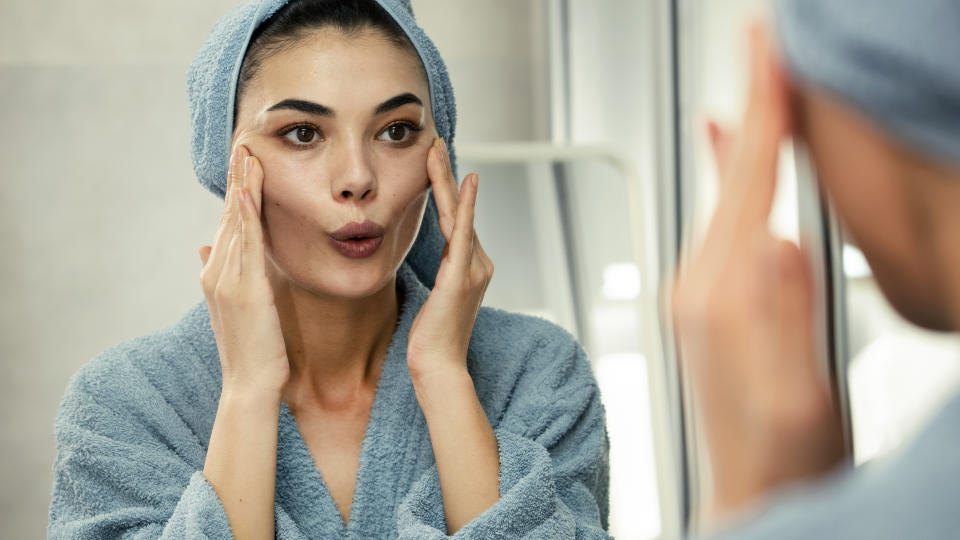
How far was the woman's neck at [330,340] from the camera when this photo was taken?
3.35 feet

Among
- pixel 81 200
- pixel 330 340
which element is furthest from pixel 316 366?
pixel 81 200

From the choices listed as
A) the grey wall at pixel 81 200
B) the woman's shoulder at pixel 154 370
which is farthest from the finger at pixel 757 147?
the grey wall at pixel 81 200

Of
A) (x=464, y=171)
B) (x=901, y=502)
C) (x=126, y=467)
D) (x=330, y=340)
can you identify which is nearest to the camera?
(x=901, y=502)

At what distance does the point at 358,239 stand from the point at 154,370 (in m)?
0.28

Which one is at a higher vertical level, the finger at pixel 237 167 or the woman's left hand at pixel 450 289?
the finger at pixel 237 167

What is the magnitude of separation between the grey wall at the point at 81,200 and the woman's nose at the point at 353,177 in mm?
1171

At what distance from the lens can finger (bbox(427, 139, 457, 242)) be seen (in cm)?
97

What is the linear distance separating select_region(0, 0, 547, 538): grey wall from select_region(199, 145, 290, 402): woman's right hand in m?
1.13

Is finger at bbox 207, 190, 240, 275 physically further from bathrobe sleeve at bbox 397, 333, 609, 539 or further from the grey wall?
the grey wall

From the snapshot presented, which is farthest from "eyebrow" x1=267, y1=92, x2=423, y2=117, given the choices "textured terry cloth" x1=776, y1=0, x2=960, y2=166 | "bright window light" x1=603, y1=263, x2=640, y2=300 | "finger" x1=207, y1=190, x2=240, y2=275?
"bright window light" x1=603, y1=263, x2=640, y2=300

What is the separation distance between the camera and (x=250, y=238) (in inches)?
35.4

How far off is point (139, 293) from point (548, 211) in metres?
0.97

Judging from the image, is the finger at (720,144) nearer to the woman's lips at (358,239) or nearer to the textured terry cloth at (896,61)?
the textured terry cloth at (896,61)

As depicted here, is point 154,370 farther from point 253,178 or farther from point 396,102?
point 396,102
